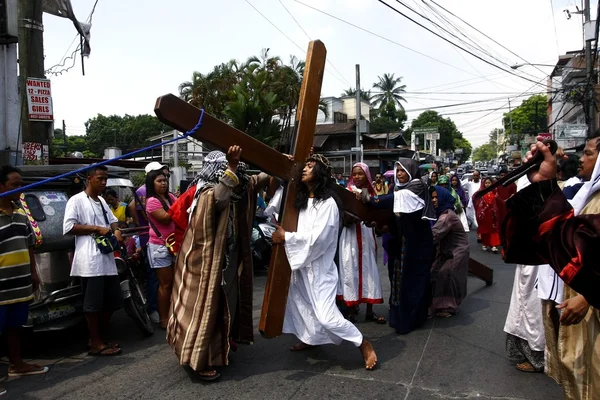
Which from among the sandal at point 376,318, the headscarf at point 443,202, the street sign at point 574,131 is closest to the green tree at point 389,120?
the street sign at point 574,131

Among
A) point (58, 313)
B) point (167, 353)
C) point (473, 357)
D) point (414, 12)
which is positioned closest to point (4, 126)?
point (58, 313)

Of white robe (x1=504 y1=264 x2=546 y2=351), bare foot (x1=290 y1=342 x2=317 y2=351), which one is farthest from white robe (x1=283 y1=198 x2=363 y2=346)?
white robe (x1=504 y1=264 x2=546 y2=351)

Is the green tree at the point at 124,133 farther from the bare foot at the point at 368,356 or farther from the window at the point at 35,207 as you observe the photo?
the bare foot at the point at 368,356

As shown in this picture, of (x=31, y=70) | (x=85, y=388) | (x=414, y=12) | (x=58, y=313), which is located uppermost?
(x=414, y=12)

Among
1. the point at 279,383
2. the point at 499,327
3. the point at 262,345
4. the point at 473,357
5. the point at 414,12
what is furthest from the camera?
the point at 414,12

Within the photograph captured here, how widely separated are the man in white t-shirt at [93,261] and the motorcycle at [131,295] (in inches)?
10.6

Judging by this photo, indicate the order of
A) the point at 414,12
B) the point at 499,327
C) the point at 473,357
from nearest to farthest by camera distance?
the point at 473,357, the point at 499,327, the point at 414,12

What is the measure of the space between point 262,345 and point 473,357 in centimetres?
195

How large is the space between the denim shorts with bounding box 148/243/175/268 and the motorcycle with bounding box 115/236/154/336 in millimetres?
247

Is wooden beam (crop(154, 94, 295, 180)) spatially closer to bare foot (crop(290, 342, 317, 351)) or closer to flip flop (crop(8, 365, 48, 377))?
bare foot (crop(290, 342, 317, 351))

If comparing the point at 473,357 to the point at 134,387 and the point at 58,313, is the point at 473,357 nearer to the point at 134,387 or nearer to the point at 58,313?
the point at 134,387

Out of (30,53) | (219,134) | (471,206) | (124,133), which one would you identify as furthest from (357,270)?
(124,133)

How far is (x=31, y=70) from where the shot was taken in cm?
685

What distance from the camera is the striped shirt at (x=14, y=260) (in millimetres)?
4035
